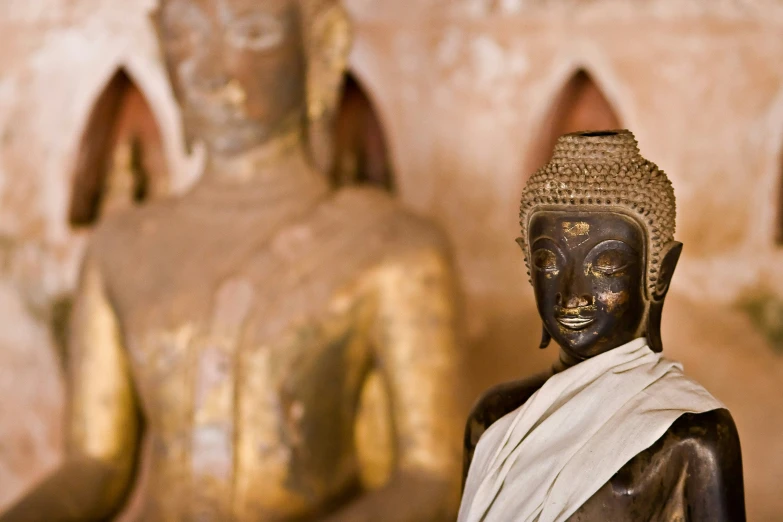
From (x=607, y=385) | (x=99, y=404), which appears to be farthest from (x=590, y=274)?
(x=99, y=404)

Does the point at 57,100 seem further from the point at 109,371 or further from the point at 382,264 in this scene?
the point at 382,264

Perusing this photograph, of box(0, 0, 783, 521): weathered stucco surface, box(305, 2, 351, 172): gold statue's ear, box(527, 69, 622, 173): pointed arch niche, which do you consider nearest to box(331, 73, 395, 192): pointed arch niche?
box(0, 0, 783, 521): weathered stucco surface

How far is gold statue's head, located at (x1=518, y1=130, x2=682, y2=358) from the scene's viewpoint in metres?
1.47

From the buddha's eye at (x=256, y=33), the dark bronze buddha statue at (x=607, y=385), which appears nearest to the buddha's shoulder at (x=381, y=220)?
the buddha's eye at (x=256, y=33)

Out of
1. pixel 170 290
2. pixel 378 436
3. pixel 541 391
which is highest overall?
pixel 541 391

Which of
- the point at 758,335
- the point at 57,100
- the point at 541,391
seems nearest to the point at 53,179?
the point at 57,100

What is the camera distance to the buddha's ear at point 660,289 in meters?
1.50

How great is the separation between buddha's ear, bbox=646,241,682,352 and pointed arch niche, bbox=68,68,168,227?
6.91 ft

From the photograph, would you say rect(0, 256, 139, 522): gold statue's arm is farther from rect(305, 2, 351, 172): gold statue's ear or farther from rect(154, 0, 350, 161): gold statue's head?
rect(305, 2, 351, 172): gold statue's ear

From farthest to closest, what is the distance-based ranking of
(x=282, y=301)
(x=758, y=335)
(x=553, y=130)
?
1. (x=553, y=130)
2. (x=758, y=335)
3. (x=282, y=301)

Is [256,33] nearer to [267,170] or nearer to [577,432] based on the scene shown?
[267,170]

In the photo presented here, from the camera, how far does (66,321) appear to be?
11.4 ft

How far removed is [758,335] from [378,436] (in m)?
0.98

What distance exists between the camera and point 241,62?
7.63 ft
